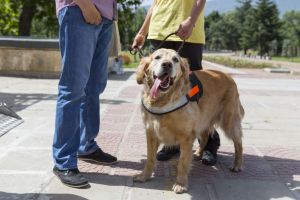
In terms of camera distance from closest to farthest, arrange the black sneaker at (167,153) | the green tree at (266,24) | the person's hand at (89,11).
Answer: the person's hand at (89,11), the black sneaker at (167,153), the green tree at (266,24)

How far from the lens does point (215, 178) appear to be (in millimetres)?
4641

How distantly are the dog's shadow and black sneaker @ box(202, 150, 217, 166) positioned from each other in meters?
0.06

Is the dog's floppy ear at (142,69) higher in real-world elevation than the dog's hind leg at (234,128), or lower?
higher

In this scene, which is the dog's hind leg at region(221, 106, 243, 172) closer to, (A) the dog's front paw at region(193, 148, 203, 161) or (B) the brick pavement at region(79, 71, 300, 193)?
(B) the brick pavement at region(79, 71, 300, 193)

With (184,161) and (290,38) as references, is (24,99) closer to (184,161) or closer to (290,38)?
(184,161)

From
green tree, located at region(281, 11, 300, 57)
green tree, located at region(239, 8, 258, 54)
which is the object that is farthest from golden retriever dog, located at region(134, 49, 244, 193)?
green tree, located at region(239, 8, 258, 54)

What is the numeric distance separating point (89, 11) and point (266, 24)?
107511 millimetres

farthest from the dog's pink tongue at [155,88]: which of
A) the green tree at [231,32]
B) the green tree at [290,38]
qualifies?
the green tree at [231,32]

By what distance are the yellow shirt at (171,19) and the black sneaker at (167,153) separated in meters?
1.23

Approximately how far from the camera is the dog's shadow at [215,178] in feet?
13.8

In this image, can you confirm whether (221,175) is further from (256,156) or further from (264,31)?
(264,31)

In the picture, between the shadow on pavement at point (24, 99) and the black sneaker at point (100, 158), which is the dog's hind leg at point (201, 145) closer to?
the black sneaker at point (100, 158)

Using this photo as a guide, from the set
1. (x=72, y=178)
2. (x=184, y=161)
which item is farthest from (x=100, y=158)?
(x=184, y=161)

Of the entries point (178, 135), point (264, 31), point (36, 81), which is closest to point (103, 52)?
point (178, 135)
